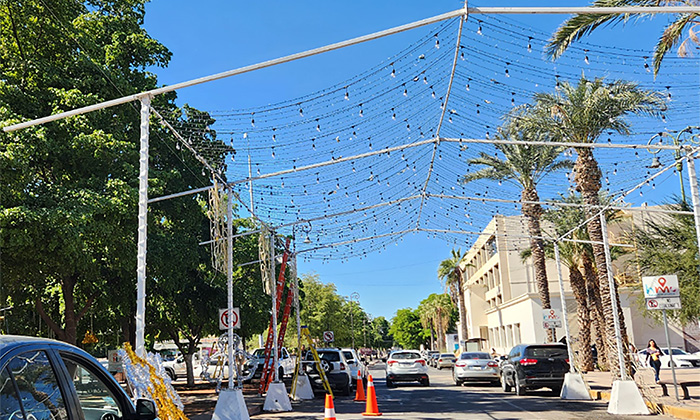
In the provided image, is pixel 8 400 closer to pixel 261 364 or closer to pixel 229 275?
pixel 229 275

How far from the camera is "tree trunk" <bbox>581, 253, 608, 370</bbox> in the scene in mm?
32719

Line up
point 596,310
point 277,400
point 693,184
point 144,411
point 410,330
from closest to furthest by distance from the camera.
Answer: point 144,411 → point 693,184 → point 277,400 → point 596,310 → point 410,330

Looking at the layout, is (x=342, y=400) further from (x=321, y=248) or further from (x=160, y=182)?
(x=160, y=182)

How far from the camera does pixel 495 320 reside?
6144cm

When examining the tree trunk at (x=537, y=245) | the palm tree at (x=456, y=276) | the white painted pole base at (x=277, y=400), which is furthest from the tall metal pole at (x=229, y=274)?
the palm tree at (x=456, y=276)

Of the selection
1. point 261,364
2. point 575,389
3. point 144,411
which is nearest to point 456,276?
point 261,364

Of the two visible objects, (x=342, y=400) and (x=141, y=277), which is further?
(x=342, y=400)

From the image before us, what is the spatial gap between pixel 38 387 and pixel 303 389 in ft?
69.2

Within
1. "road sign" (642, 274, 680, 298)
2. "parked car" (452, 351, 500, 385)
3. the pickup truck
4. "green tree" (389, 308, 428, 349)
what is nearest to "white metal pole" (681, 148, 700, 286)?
"road sign" (642, 274, 680, 298)

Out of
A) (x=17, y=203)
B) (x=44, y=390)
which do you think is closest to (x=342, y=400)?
(x=17, y=203)

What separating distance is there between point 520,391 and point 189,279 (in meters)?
15.4

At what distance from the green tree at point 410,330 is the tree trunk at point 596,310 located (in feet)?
321

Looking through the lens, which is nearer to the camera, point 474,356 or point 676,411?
point 676,411

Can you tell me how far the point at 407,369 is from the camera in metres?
30.3
